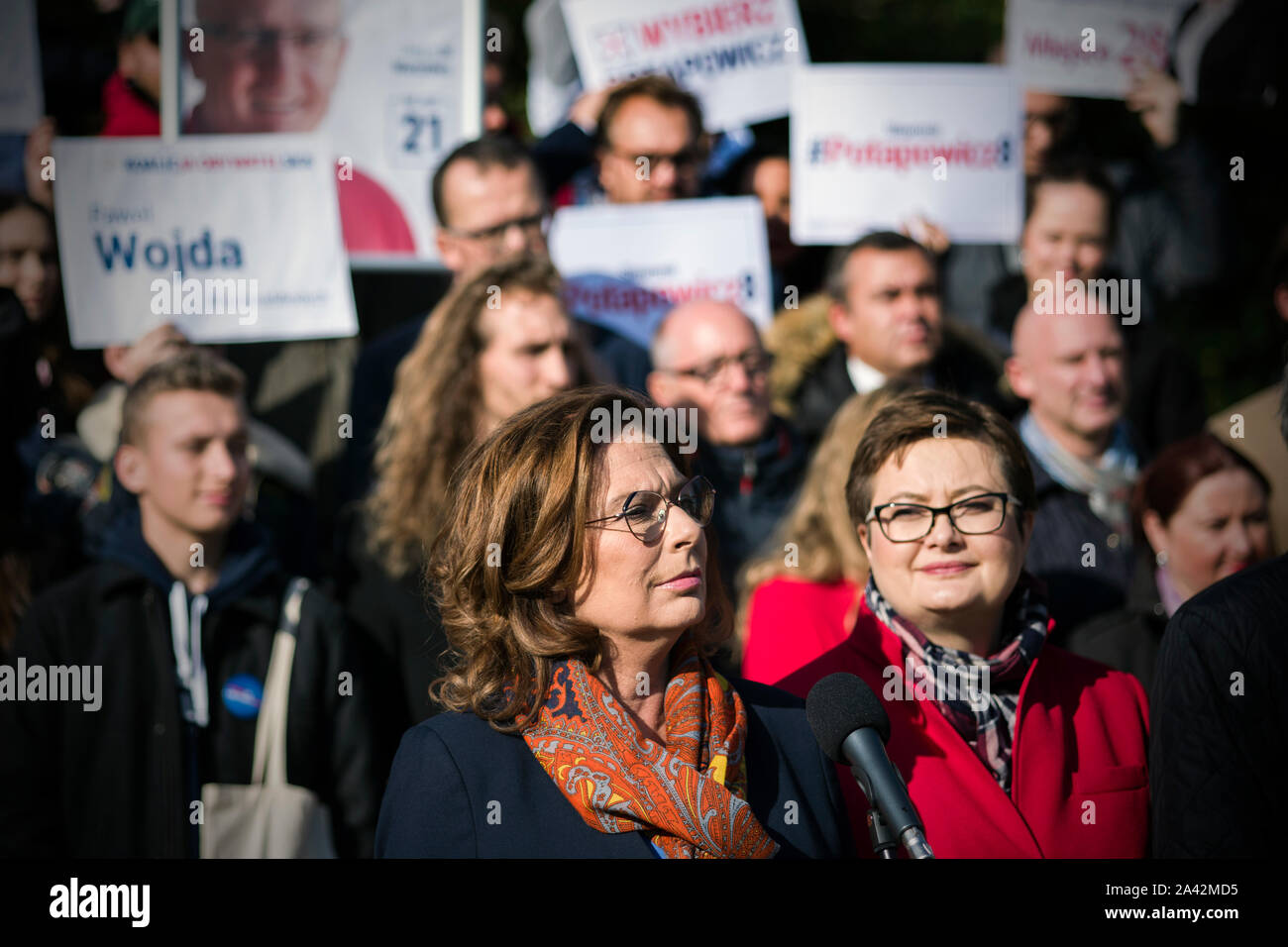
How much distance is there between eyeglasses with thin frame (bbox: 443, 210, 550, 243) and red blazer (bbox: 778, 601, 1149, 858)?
2.78 meters

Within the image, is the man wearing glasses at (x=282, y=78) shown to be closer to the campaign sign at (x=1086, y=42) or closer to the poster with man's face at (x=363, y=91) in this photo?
the poster with man's face at (x=363, y=91)

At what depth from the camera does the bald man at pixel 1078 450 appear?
4441 millimetres

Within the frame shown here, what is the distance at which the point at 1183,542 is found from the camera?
13.6ft

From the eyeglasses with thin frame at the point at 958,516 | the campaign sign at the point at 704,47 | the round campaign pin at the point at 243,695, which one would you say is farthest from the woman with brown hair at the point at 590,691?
the campaign sign at the point at 704,47

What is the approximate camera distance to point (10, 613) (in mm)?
4480

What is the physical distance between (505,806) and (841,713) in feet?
2.10

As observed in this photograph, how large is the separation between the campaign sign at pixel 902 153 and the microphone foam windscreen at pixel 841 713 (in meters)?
3.59

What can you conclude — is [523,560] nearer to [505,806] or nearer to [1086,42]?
[505,806]

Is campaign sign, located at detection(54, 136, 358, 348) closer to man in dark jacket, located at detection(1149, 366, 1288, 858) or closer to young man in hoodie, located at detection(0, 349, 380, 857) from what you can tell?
young man in hoodie, located at detection(0, 349, 380, 857)

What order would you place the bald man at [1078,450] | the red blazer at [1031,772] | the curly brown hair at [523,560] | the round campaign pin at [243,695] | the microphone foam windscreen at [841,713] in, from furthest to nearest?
the bald man at [1078,450] → the round campaign pin at [243,695] → the red blazer at [1031,772] → the curly brown hair at [523,560] → the microphone foam windscreen at [841,713]
